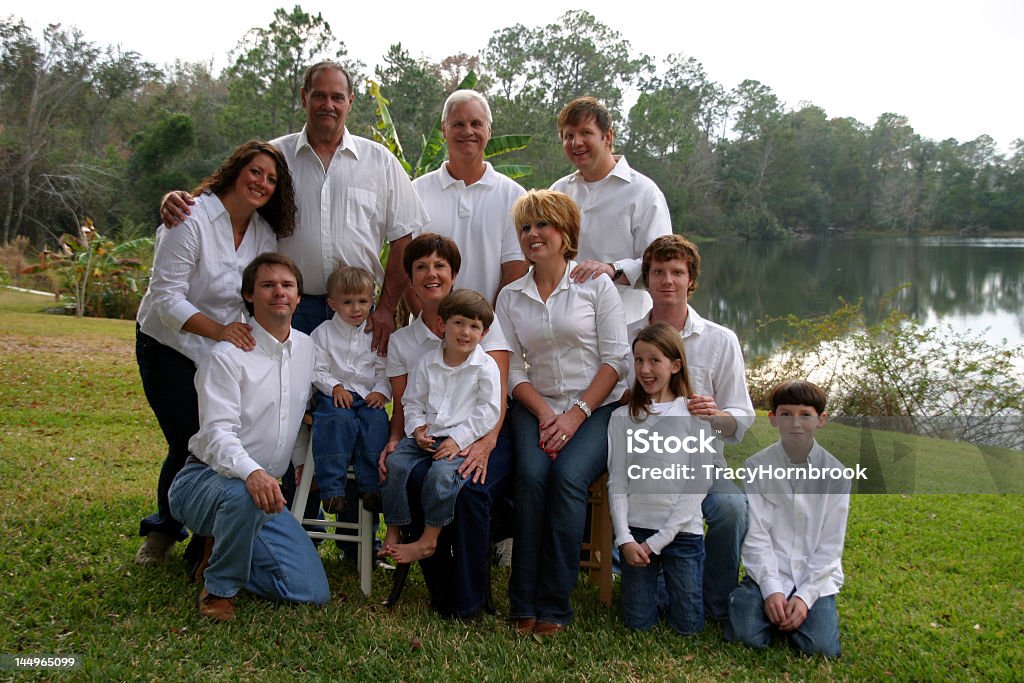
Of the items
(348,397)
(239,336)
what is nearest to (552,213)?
(348,397)

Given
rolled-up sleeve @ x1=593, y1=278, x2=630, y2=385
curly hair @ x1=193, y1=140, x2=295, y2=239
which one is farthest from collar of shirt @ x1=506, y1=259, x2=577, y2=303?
curly hair @ x1=193, y1=140, x2=295, y2=239

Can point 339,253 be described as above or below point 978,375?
above

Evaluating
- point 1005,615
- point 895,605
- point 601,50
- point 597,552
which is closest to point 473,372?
point 597,552

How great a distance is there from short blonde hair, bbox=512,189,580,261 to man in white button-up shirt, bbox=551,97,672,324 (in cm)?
29

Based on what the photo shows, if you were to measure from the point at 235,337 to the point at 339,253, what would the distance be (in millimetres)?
674

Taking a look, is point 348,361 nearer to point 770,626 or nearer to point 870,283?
point 770,626

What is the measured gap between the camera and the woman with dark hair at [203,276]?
3.53 meters

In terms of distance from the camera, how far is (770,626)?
330cm

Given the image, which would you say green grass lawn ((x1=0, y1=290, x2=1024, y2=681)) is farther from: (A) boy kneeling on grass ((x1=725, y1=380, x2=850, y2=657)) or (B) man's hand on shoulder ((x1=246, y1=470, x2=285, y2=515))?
(B) man's hand on shoulder ((x1=246, y1=470, x2=285, y2=515))

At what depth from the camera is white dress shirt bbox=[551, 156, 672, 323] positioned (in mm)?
4023

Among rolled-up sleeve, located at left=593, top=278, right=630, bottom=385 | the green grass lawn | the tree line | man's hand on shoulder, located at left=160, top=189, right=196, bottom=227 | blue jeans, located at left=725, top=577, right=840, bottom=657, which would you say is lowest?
the green grass lawn

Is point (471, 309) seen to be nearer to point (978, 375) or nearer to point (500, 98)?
point (978, 375)

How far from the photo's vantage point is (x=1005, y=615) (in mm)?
3715

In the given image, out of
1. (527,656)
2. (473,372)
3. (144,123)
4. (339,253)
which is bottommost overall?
(527,656)
